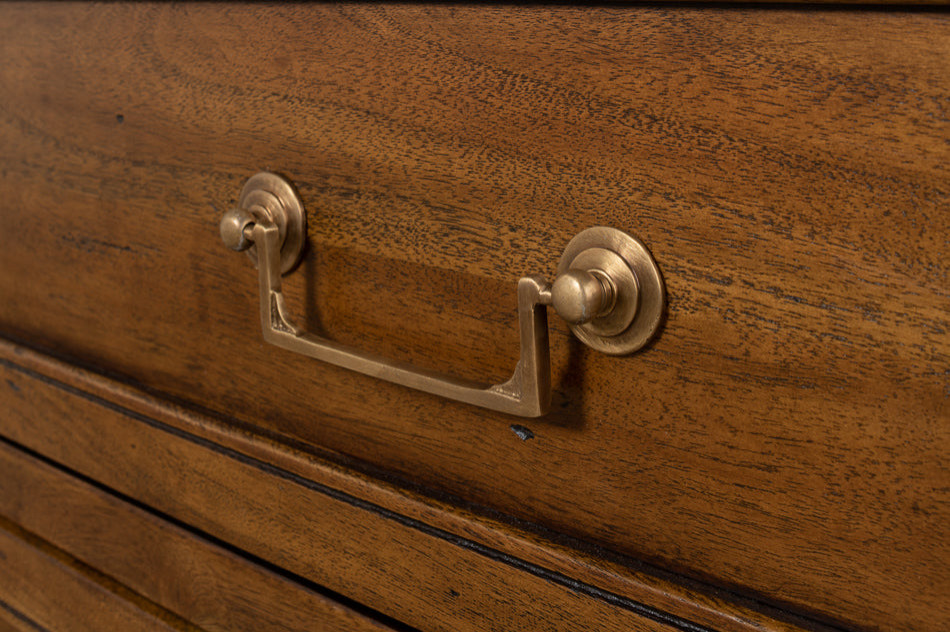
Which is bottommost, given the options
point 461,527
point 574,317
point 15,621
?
point 15,621

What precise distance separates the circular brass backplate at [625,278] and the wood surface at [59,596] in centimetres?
35

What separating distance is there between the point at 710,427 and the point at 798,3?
0.15m

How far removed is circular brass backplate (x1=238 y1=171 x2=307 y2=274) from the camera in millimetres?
405

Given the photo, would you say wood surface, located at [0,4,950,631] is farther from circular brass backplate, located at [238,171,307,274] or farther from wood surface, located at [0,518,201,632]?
wood surface, located at [0,518,201,632]

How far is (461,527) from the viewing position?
376mm

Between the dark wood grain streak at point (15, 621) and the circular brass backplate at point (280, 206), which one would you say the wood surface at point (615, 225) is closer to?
the circular brass backplate at point (280, 206)

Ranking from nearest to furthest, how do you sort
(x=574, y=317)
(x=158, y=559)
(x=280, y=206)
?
(x=574, y=317) → (x=280, y=206) → (x=158, y=559)

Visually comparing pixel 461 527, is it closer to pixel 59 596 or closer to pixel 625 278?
pixel 625 278

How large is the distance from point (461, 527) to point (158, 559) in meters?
0.24

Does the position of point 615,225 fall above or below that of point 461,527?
above

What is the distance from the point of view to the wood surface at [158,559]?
45 cm

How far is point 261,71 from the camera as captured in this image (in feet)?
1.32

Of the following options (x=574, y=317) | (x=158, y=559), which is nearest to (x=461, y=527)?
(x=574, y=317)

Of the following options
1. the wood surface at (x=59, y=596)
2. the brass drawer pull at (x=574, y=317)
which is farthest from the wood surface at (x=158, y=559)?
the brass drawer pull at (x=574, y=317)
